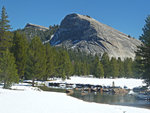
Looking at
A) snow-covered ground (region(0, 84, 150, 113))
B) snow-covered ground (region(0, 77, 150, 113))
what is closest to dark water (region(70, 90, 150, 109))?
snow-covered ground (region(0, 77, 150, 113))

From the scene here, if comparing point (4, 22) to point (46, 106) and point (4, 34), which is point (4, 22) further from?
point (46, 106)

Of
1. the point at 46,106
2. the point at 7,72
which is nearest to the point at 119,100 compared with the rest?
the point at 7,72

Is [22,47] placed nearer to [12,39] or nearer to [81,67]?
[12,39]

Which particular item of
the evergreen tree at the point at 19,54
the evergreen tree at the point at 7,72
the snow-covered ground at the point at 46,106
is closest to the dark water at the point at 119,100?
the snow-covered ground at the point at 46,106

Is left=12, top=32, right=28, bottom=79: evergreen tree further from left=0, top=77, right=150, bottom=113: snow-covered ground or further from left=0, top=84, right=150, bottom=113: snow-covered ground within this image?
left=0, top=84, right=150, bottom=113: snow-covered ground

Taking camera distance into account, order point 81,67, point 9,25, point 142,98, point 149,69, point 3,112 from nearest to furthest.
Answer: point 3,112 < point 149,69 < point 142,98 < point 9,25 < point 81,67

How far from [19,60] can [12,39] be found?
5.60 metres

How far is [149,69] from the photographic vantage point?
35969 millimetres

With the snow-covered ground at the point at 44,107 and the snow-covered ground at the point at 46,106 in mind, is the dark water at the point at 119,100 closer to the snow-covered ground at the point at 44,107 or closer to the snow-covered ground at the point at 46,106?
the snow-covered ground at the point at 46,106

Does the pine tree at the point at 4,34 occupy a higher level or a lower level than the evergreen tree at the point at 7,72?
higher

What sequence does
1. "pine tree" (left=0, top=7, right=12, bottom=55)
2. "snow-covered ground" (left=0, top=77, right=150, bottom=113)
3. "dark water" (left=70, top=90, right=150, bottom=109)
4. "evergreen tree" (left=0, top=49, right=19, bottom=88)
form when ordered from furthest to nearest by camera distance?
1. "pine tree" (left=0, top=7, right=12, bottom=55)
2. "evergreen tree" (left=0, top=49, right=19, bottom=88)
3. "dark water" (left=70, top=90, right=150, bottom=109)
4. "snow-covered ground" (left=0, top=77, right=150, bottom=113)

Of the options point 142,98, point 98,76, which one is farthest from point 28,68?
point 98,76

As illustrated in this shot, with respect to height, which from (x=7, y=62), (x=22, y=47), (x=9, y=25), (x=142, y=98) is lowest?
(x=142, y=98)

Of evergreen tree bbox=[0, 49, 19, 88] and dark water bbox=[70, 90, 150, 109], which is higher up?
evergreen tree bbox=[0, 49, 19, 88]
